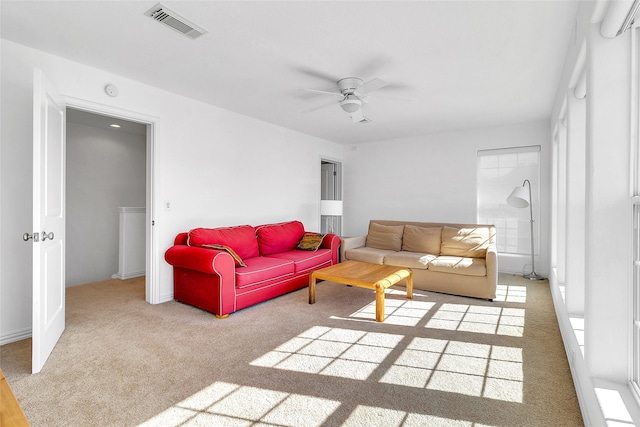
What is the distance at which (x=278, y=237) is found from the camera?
14.9 ft

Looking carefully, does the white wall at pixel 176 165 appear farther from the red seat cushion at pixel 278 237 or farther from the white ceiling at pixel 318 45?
the red seat cushion at pixel 278 237

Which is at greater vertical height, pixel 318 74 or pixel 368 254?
pixel 318 74

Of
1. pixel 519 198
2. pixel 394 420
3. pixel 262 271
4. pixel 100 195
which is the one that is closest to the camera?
pixel 394 420

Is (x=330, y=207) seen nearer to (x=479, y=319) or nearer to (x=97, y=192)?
(x=479, y=319)

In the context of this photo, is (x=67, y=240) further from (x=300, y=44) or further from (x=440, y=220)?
(x=440, y=220)

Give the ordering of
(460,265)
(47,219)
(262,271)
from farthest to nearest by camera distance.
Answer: (460,265) → (262,271) → (47,219)

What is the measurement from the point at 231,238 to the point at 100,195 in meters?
2.61

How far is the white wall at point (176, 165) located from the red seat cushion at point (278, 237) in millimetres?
418

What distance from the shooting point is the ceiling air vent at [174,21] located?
2137 mm

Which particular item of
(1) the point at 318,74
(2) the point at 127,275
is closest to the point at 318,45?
(1) the point at 318,74

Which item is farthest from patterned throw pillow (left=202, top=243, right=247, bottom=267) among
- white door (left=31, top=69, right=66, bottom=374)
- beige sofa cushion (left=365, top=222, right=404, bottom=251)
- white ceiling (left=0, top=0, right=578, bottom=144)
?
beige sofa cushion (left=365, top=222, right=404, bottom=251)

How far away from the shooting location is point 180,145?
151 inches

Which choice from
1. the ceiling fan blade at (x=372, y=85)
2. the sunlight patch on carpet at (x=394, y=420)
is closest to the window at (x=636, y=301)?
the sunlight patch on carpet at (x=394, y=420)

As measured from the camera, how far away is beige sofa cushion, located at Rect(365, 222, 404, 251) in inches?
194
